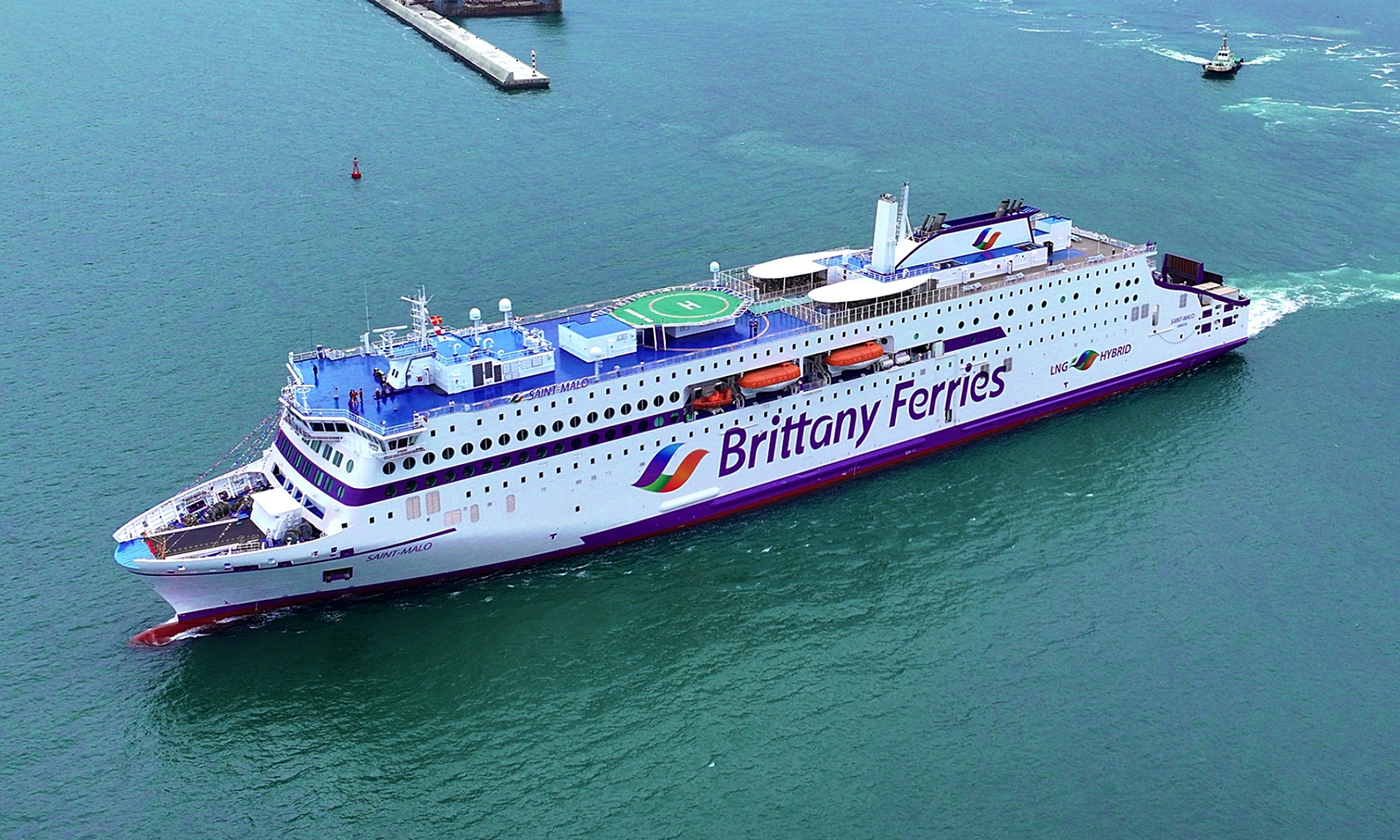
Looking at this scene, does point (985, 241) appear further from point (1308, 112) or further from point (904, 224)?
point (1308, 112)

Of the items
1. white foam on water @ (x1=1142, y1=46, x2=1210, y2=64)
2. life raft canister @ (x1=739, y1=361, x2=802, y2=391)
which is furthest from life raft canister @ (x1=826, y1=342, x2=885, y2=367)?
white foam on water @ (x1=1142, y1=46, x2=1210, y2=64)

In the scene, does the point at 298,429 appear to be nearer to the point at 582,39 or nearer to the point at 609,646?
the point at 609,646

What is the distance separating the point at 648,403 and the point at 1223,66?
3037 inches

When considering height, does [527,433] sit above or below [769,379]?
below

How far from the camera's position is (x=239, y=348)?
5703 cm

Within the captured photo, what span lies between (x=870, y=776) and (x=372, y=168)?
57361mm

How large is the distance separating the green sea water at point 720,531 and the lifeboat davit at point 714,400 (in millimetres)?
4812

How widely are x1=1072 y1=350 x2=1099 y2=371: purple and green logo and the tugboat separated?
187 ft

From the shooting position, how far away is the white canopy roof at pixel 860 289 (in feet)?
158

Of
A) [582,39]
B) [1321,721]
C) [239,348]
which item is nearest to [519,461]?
[239,348]

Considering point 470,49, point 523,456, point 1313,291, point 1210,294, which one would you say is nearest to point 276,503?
point 523,456

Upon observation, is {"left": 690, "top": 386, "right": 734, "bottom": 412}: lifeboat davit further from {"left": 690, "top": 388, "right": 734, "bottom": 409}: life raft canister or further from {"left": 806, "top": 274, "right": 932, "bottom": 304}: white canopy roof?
{"left": 806, "top": 274, "right": 932, "bottom": 304}: white canopy roof

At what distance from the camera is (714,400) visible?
149ft

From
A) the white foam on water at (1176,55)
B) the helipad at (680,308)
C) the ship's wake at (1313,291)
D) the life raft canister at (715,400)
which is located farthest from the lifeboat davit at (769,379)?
the white foam on water at (1176,55)
